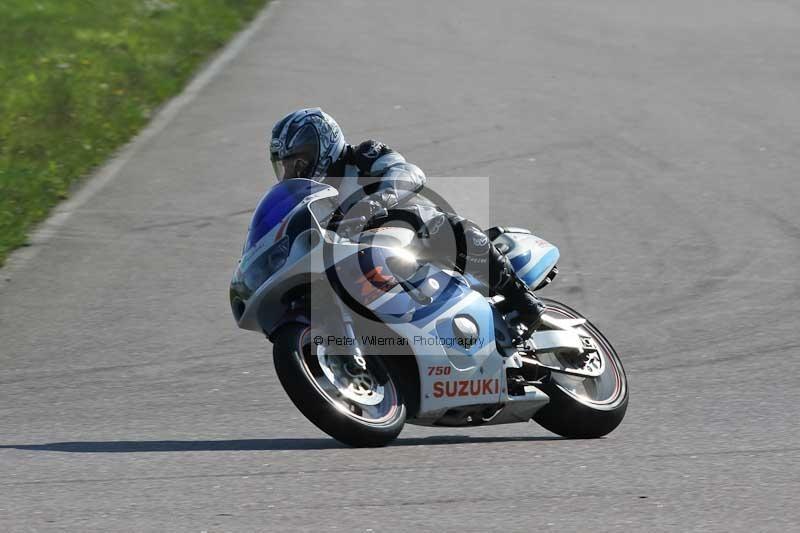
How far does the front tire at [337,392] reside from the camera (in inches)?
235

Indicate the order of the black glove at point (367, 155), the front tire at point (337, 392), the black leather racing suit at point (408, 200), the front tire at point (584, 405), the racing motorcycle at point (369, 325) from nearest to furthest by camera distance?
1. the front tire at point (337, 392)
2. the racing motorcycle at point (369, 325)
3. the black leather racing suit at point (408, 200)
4. the black glove at point (367, 155)
5. the front tire at point (584, 405)

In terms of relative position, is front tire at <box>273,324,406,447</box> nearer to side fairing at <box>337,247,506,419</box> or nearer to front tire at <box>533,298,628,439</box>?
side fairing at <box>337,247,506,419</box>

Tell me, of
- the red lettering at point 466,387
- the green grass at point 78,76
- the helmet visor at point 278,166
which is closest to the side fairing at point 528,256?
the red lettering at point 466,387

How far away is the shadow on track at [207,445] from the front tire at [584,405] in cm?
16

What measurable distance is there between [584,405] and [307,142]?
6.37 feet

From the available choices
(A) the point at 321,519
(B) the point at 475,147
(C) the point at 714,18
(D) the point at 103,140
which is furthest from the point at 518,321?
(C) the point at 714,18

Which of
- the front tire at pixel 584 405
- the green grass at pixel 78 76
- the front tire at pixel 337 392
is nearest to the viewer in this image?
the front tire at pixel 337 392

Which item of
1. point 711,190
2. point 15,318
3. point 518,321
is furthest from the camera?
point 711,190

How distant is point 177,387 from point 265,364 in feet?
2.42

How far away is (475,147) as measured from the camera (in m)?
13.9

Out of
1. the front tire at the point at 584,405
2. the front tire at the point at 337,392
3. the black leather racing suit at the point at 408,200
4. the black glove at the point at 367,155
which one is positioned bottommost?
the front tire at the point at 584,405

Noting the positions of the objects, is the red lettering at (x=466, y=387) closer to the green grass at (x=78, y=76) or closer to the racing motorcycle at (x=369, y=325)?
the racing motorcycle at (x=369, y=325)

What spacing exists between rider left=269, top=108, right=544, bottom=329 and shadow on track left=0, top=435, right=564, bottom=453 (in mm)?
835

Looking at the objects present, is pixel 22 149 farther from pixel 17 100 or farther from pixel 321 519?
pixel 321 519
